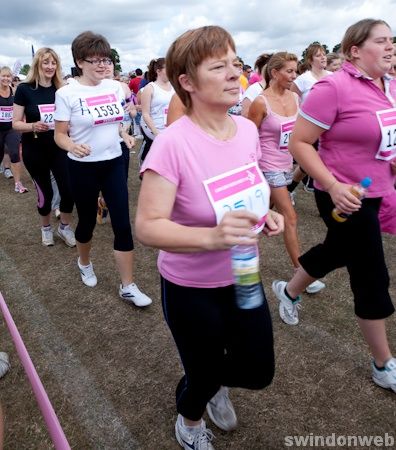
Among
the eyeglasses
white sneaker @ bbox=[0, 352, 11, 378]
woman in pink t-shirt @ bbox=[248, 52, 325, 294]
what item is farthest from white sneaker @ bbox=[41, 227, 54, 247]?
woman in pink t-shirt @ bbox=[248, 52, 325, 294]

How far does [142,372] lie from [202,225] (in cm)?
145

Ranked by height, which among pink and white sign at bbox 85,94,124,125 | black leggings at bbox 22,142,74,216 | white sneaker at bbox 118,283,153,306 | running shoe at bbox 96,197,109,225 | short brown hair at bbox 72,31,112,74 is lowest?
running shoe at bbox 96,197,109,225

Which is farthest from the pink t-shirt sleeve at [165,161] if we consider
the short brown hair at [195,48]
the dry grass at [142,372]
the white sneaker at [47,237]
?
the white sneaker at [47,237]

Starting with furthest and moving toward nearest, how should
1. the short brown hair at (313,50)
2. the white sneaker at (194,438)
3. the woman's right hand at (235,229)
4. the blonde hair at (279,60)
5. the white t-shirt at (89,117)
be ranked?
the short brown hair at (313,50) < the blonde hair at (279,60) < the white t-shirt at (89,117) < the white sneaker at (194,438) < the woman's right hand at (235,229)

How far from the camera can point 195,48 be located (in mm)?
1510

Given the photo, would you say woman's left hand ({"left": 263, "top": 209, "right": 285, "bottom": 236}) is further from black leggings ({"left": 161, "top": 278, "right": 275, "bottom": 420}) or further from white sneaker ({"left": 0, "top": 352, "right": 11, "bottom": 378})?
white sneaker ({"left": 0, "top": 352, "right": 11, "bottom": 378})

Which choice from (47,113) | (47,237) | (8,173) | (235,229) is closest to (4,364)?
(235,229)

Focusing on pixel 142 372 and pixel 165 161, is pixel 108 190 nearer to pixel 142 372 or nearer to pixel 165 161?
pixel 142 372

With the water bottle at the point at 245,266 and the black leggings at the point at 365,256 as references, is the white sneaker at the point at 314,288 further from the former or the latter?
the water bottle at the point at 245,266

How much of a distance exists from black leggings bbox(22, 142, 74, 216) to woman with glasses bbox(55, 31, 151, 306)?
1.05 metres

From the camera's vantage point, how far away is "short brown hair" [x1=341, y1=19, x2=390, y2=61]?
214cm

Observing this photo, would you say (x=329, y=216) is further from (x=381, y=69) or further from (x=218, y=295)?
(x=218, y=295)

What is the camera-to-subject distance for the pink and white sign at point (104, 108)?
10.7ft

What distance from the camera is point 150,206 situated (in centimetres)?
147
